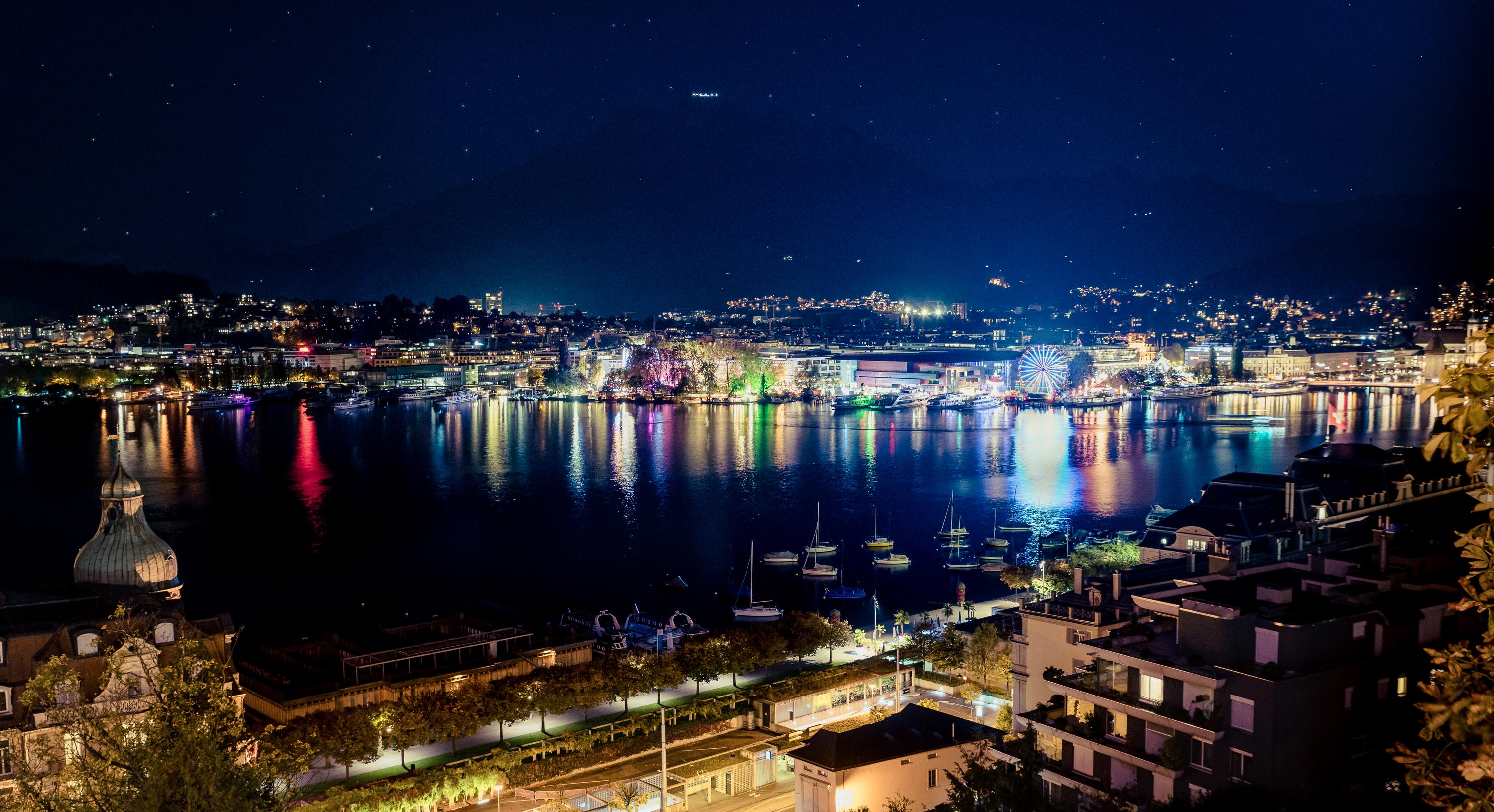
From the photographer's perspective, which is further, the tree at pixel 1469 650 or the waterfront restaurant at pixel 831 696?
the waterfront restaurant at pixel 831 696

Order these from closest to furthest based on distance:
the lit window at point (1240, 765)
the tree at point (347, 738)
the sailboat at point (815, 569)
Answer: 1. the lit window at point (1240, 765)
2. the tree at point (347, 738)
3. the sailboat at point (815, 569)

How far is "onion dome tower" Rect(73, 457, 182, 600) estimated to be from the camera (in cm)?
584

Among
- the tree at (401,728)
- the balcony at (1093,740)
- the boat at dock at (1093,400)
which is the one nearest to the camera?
the balcony at (1093,740)

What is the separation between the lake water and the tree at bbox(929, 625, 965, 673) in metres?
2.93

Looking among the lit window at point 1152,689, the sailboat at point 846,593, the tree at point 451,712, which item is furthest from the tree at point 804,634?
the lit window at point 1152,689

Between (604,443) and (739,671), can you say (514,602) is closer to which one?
(739,671)

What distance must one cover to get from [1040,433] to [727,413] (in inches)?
370

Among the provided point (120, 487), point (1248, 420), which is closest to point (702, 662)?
point (120, 487)

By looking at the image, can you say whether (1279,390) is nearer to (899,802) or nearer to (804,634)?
(804,634)

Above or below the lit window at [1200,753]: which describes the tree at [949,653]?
below

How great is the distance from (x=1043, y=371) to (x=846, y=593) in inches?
1091

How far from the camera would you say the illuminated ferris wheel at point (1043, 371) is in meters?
35.9

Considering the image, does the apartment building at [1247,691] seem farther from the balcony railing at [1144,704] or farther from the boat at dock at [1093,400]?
the boat at dock at [1093,400]

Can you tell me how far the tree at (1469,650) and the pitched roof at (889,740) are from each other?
3.42m
